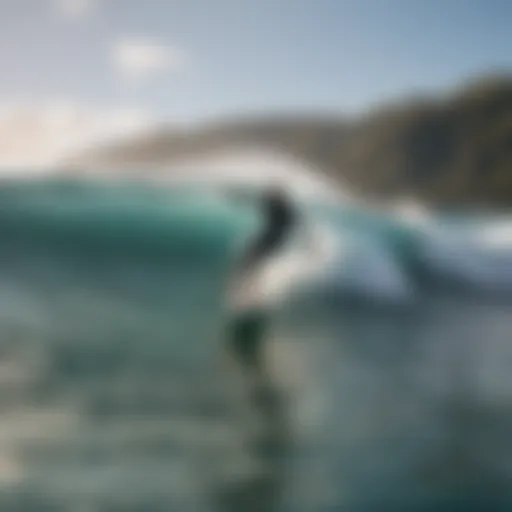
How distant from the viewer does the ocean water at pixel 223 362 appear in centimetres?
134

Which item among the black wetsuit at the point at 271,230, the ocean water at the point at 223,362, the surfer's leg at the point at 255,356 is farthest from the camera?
the black wetsuit at the point at 271,230

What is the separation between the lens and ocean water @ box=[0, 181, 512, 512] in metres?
1.34

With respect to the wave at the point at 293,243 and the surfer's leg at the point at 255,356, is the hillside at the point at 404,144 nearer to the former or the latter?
the wave at the point at 293,243

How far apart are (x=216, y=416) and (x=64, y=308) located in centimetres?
33

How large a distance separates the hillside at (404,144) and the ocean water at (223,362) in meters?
0.06

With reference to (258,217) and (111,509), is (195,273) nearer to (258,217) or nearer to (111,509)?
(258,217)

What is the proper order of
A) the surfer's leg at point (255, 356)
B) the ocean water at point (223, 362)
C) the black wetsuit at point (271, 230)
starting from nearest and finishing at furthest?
the ocean water at point (223, 362), the surfer's leg at point (255, 356), the black wetsuit at point (271, 230)

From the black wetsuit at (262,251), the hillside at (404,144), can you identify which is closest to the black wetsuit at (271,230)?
the black wetsuit at (262,251)

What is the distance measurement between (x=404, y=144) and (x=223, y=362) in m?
0.54

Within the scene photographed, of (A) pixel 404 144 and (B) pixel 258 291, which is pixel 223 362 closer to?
(B) pixel 258 291

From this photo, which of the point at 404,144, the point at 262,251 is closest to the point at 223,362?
the point at 262,251

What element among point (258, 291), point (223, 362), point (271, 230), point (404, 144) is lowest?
point (223, 362)

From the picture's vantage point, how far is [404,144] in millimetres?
1643

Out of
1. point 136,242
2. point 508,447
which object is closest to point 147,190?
point 136,242
